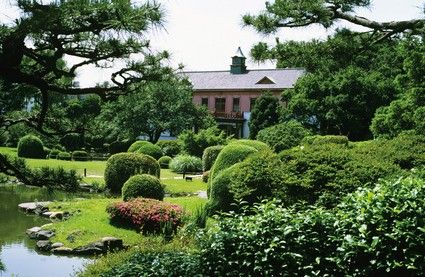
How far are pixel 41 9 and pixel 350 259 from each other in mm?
4177

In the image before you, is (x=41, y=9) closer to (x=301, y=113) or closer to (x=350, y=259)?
(x=350, y=259)

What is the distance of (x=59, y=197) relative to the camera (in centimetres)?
2050

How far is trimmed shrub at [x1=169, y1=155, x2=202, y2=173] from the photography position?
31156mm

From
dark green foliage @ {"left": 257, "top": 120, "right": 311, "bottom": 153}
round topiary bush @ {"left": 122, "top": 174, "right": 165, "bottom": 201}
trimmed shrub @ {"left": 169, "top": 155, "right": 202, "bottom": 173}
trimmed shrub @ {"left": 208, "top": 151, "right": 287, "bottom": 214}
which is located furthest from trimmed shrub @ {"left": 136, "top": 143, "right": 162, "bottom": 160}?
trimmed shrub @ {"left": 208, "top": 151, "right": 287, "bottom": 214}

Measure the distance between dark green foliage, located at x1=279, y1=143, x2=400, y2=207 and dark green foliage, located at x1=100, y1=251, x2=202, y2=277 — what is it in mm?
2522

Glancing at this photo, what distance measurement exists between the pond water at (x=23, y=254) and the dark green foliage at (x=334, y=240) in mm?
4207

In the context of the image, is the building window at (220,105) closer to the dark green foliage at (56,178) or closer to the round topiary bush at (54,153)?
the round topiary bush at (54,153)

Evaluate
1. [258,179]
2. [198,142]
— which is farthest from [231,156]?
[198,142]

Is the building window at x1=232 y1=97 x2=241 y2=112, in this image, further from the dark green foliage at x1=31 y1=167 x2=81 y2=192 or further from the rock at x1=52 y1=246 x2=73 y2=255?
the dark green foliage at x1=31 y1=167 x2=81 y2=192

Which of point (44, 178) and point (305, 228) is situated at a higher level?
point (44, 178)

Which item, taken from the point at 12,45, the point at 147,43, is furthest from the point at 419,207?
the point at 12,45

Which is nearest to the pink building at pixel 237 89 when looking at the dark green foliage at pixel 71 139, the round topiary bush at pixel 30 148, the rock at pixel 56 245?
the round topiary bush at pixel 30 148

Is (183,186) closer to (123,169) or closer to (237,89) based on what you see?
(123,169)

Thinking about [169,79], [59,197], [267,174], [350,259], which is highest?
[169,79]
